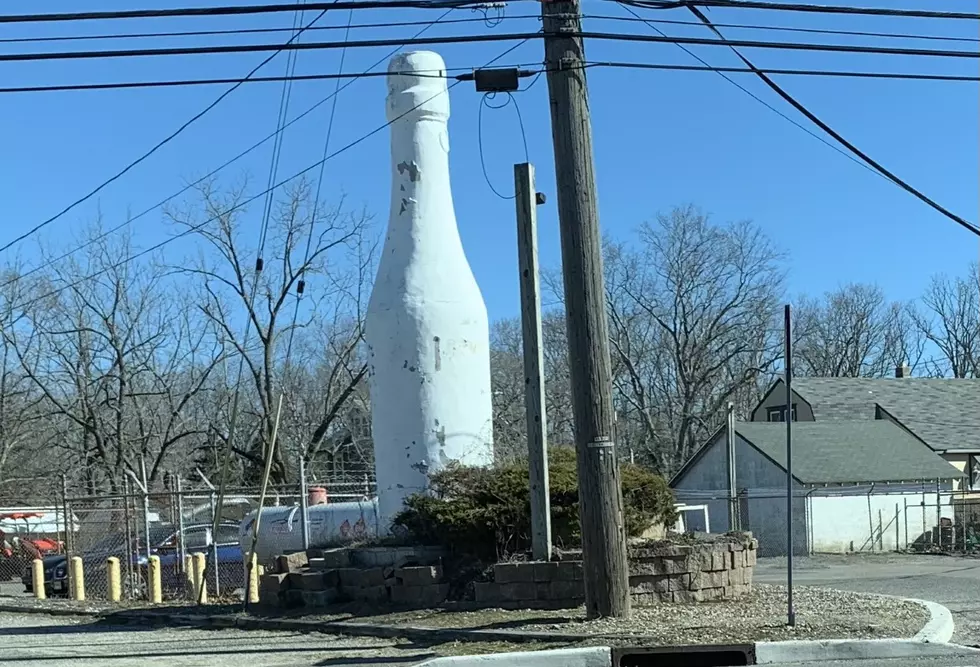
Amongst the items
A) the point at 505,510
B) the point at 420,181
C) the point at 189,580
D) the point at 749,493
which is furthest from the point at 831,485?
the point at 505,510

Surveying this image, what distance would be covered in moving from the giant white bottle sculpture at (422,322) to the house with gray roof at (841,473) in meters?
11.6

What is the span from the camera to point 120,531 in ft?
71.9

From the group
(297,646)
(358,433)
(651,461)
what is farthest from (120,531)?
(651,461)

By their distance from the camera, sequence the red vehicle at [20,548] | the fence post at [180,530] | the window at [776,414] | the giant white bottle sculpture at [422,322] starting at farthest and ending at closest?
1. the window at [776,414]
2. the red vehicle at [20,548]
3. the fence post at [180,530]
4. the giant white bottle sculpture at [422,322]

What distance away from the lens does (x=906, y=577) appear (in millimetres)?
18719

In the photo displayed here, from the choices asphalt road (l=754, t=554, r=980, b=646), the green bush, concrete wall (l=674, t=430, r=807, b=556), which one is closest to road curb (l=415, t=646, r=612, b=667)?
the green bush

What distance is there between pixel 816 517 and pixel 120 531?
19397 millimetres

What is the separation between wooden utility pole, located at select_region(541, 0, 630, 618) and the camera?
1030 cm

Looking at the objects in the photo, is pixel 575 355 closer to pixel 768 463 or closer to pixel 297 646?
pixel 297 646

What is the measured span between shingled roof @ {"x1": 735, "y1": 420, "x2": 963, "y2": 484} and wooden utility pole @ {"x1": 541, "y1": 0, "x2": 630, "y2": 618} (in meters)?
24.3

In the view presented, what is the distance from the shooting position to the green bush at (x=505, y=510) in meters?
12.1

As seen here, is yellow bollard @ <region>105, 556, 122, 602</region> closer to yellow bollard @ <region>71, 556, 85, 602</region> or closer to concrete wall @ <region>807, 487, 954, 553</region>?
yellow bollard @ <region>71, 556, 85, 602</region>

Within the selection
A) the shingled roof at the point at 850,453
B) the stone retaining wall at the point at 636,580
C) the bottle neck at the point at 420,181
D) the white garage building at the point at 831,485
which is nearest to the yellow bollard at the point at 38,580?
the bottle neck at the point at 420,181

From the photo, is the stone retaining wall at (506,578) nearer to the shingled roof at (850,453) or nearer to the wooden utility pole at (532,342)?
the wooden utility pole at (532,342)
